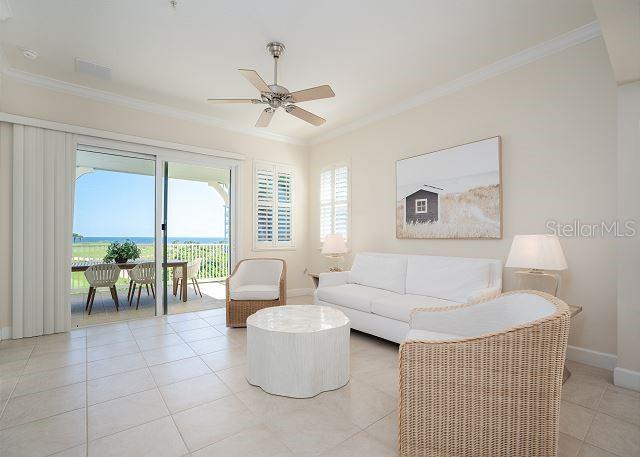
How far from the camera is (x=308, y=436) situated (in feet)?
5.75

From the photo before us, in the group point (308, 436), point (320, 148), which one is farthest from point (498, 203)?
point (320, 148)

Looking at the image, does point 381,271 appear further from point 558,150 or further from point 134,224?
point 134,224

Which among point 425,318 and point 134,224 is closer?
point 425,318

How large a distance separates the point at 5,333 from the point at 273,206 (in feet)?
12.0

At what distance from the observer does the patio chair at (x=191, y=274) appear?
5.00 m

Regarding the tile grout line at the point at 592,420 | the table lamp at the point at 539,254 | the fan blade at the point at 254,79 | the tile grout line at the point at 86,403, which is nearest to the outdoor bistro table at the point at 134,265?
the tile grout line at the point at 86,403

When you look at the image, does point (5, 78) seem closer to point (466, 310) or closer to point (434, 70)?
point (434, 70)

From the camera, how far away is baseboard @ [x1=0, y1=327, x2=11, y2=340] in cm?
342

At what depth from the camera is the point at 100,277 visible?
14.4 ft

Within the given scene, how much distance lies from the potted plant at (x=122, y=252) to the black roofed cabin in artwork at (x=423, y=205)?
3922 millimetres

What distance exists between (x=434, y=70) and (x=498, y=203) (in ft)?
5.21

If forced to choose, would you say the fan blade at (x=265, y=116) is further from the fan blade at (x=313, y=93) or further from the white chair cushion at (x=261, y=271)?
the white chair cushion at (x=261, y=271)

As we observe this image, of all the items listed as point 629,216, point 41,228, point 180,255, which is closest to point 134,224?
point 180,255

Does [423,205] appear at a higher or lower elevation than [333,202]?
lower
